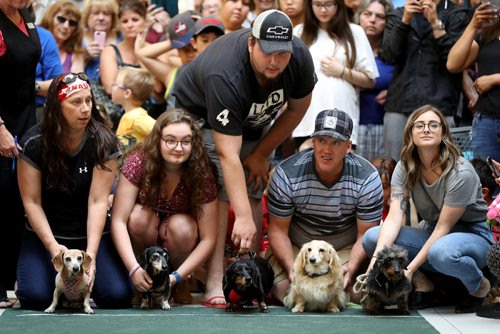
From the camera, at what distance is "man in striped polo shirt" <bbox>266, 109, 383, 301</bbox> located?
6.37 metres

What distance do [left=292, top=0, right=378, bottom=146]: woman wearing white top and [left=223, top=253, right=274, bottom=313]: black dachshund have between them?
2.13m

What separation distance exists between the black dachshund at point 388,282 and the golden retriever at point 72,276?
165 cm

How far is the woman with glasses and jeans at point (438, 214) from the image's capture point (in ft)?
19.5

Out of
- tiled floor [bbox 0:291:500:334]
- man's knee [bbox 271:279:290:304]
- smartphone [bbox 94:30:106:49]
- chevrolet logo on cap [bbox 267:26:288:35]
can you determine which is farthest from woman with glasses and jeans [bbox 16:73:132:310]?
smartphone [bbox 94:30:106:49]

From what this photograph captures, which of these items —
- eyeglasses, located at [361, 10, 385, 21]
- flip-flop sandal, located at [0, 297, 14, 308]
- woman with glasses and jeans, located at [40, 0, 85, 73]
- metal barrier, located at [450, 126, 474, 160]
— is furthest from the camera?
woman with glasses and jeans, located at [40, 0, 85, 73]

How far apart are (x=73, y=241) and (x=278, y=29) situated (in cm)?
185

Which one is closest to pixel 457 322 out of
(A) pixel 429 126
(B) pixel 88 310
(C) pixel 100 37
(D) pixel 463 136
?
(A) pixel 429 126

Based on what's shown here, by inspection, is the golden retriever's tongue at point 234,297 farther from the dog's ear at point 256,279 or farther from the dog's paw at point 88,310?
the dog's paw at point 88,310

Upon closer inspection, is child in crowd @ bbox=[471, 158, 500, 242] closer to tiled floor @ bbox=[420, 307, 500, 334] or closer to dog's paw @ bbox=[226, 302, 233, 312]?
tiled floor @ bbox=[420, 307, 500, 334]

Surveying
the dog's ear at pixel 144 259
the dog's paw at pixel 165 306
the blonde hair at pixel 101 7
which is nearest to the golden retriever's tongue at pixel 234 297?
the dog's paw at pixel 165 306

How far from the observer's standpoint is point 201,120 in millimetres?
6344

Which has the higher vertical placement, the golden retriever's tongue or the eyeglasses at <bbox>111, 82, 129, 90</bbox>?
the eyeglasses at <bbox>111, 82, 129, 90</bbox>

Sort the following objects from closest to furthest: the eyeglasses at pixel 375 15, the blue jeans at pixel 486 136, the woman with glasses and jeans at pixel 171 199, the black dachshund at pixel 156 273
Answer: the black dachshund at pixel 156 273 < the woman with glasses and jeans at pixel 171 199 < the blue jeans at pixel 486 136 < the eyeglasses at pixel 375 15

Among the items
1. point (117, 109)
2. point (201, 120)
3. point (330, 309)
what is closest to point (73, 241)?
point (201, 120)
